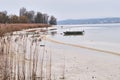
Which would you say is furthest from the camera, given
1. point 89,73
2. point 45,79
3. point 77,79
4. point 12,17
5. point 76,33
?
point 12,17

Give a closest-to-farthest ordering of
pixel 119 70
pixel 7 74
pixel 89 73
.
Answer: pixel 7 74
pixel 89 73
pixel 119 70

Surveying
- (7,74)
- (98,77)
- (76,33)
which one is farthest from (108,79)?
(76,33)

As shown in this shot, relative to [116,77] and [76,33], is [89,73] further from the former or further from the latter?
[76,33]

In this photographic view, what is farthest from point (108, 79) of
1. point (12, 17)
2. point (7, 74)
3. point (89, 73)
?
point (12, 17)

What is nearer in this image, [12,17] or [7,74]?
[7,74]

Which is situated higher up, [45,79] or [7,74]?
[7,74]

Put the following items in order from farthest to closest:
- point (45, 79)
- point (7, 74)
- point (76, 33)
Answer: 1. point (76, 33)
2. point (45, 79)
3. point (7, 74)

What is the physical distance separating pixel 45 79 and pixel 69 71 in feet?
6.58

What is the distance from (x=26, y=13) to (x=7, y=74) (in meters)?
122

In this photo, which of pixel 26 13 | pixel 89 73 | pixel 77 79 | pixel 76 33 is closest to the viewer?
pixel 77 79

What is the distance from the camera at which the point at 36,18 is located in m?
128

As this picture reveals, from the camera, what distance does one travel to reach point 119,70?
10.1 meters

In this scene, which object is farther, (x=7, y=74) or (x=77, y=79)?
(x=77, y=79)

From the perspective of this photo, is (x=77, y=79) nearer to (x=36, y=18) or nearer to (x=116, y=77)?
(x=116, y=77)
